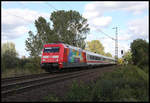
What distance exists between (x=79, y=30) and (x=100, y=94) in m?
43.7

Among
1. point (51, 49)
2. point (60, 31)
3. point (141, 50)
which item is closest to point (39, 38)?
point (60, 31)

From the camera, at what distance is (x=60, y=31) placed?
4647 cm

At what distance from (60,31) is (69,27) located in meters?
Result: 2.99

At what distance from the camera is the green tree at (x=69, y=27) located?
46.1 meters

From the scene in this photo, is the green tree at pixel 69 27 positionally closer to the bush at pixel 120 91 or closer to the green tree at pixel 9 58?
the green tree at pixel 9 58

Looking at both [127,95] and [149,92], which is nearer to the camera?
[127,95]

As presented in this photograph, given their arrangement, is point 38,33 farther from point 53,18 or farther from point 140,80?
point 140,80

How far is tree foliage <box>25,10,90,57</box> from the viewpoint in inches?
1805

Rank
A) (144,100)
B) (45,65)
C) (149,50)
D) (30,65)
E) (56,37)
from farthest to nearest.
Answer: (56,37) < (30,65) < (45,65) < (149,50) < (144,100)

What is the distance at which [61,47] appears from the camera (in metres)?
19.7

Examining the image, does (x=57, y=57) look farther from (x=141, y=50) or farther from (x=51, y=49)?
(x=141, y=50)

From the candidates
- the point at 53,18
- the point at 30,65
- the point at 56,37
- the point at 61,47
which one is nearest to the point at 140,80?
the point at 61,47

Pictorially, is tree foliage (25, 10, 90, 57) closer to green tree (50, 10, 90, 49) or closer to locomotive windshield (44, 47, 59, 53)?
green tree (50, 10, 90, 49)

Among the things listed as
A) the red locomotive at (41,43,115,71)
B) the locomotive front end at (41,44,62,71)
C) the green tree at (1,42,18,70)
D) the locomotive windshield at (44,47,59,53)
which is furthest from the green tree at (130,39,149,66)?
the green tree at (1,42,18,70)
